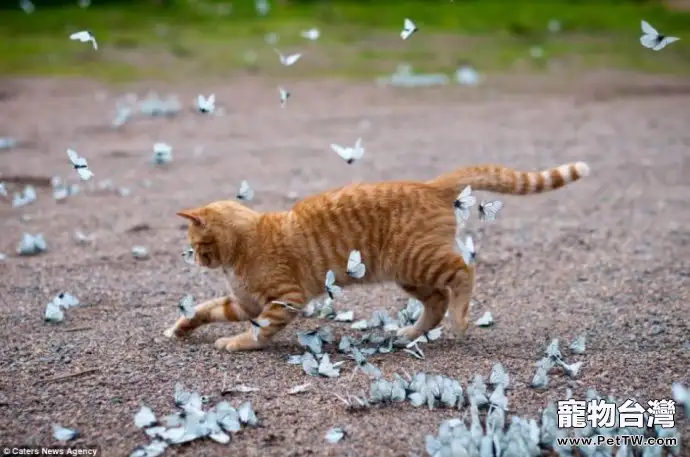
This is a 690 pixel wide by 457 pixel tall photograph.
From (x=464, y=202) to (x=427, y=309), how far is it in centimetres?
55

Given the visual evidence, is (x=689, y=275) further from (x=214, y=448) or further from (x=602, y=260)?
(x=214, y=448)

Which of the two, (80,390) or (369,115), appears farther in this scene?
(369,115)

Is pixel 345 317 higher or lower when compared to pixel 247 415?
lower

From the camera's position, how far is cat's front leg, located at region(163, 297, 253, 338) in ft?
13.3

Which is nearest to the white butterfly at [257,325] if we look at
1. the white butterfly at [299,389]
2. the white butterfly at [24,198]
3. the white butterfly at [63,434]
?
the white butterfly at [299,389]

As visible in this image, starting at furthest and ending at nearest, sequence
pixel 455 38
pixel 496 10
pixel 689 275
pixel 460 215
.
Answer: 1. pixel 496 10
2. pixel 455 38
3. pixel 689 275
4. pixel 460 215

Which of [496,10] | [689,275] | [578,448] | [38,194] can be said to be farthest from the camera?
[496,10]

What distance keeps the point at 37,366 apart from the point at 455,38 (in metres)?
10.9

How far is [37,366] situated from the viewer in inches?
145

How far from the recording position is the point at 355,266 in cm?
392

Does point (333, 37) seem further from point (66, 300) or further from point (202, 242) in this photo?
point (202, 242)

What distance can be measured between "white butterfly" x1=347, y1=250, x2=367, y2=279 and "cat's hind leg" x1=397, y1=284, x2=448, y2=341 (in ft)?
0.93

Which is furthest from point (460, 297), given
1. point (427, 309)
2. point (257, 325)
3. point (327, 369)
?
point (257, 325)

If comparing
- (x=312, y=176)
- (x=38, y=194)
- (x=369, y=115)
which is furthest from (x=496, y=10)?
(x=38, y=194)
